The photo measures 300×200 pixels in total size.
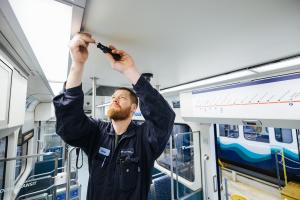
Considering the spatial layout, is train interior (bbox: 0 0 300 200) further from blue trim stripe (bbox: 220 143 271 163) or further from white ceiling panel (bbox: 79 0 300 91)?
blue trim stripe (bbox: 220 143 271 163)

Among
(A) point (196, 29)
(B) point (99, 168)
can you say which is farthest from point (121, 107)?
(A) point (196, 29)

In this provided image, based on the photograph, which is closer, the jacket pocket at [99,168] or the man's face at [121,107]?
the jacket pocket at [99,168]

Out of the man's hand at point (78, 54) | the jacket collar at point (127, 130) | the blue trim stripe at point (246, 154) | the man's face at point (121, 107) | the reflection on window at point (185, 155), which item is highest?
the man's hand at point (78, 54)

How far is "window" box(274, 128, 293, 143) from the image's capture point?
4.48m

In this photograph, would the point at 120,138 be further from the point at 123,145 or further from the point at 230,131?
the point at 230,131

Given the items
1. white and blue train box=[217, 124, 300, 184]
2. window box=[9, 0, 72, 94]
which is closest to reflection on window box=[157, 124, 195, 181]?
white and blue train box=[217, 124, 300, 184]

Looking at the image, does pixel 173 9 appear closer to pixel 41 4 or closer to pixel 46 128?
pixel 41 4

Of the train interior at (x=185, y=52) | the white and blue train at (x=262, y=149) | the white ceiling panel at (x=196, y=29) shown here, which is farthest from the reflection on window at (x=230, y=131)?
the white ceiling panel at (x=196, y=29)

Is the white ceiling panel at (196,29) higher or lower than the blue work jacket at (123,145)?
higher

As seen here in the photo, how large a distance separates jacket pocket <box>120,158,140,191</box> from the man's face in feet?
1.10

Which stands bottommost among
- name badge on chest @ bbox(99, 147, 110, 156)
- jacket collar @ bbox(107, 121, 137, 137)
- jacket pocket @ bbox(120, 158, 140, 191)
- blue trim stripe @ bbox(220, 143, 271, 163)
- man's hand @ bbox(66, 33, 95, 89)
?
blue trim stripe @ bbox(220, 143, 271, 163)

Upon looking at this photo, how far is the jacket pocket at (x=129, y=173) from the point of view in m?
1.01

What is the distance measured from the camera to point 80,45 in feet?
2.98

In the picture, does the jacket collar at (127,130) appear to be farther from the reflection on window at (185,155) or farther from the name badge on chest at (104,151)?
the reflection on window at (185,155)
